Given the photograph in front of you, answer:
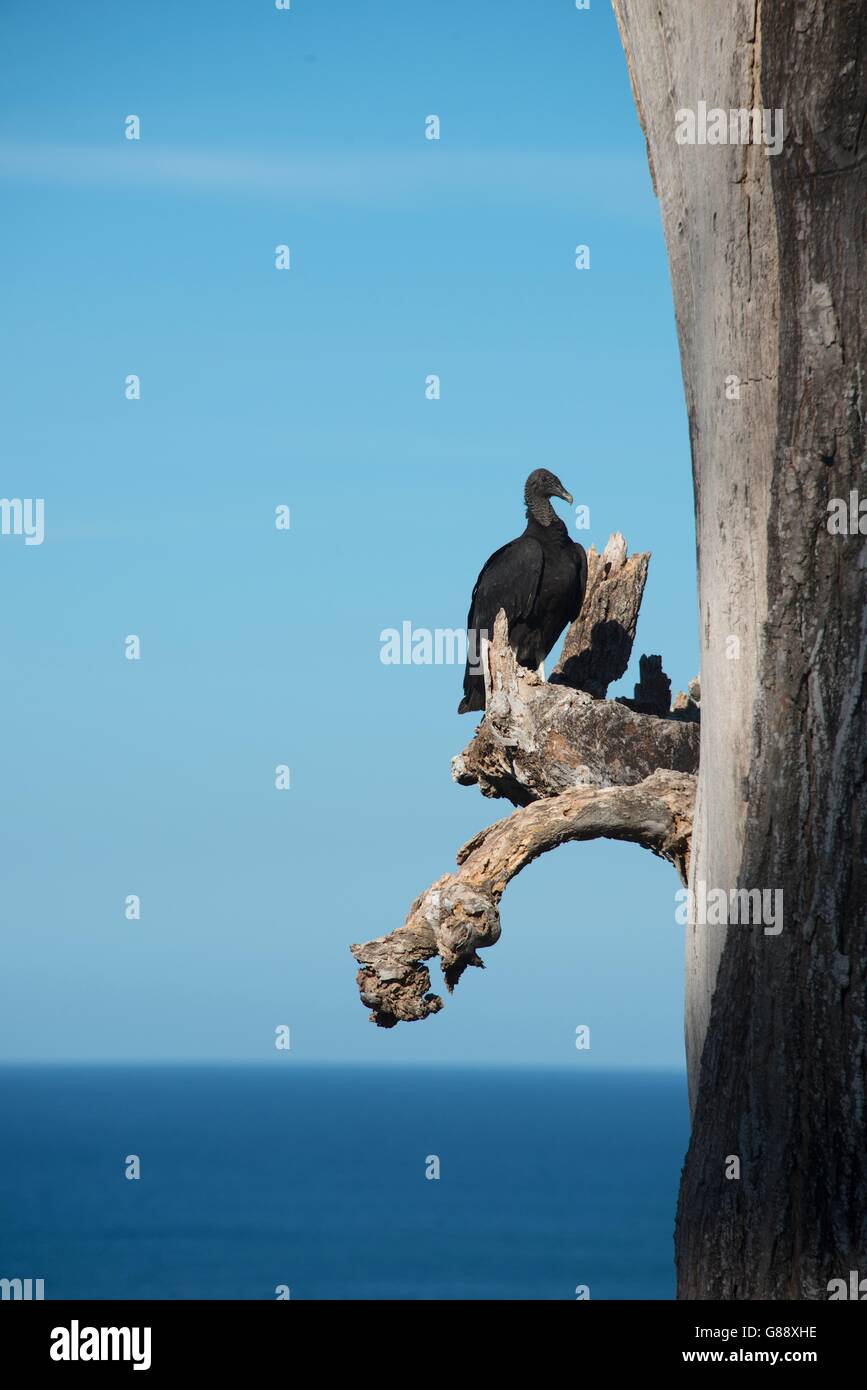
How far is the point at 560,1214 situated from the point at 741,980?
3468 inches

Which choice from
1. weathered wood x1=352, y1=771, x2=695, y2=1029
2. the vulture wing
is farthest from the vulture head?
weathered wood x1=352, y1=771, x2=695, y2=1029

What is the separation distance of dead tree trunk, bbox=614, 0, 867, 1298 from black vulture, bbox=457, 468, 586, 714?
481cm

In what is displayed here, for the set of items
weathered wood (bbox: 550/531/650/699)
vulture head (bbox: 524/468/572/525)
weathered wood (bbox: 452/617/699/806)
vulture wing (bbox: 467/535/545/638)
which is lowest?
weathered wood (bbox: 452/617/699/806)

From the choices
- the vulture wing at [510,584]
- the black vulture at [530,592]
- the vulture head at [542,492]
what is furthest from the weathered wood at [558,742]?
the vulture head at [542,492]

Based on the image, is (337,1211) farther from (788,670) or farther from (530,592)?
(788,670)

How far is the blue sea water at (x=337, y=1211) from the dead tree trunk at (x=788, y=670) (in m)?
57.4

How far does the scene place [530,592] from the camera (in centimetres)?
966

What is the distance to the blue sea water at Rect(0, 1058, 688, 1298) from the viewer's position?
72500mm

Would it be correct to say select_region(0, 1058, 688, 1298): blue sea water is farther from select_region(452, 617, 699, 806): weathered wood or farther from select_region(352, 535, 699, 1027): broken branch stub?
select_region(452, 617, 699, 806): weathered wood

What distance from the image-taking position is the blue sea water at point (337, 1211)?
7250cm

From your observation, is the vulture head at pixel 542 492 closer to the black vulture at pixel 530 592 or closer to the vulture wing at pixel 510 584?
the black vulture at pixel 530 592
